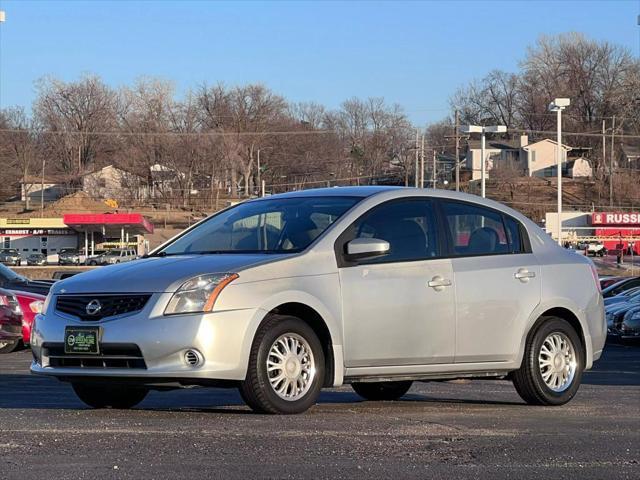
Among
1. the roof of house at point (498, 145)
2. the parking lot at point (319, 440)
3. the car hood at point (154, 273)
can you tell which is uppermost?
the roof of house at point (498, 145)

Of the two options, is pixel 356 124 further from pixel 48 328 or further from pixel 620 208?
pixel 48 328

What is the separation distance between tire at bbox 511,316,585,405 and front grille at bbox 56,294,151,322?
3.38 meters

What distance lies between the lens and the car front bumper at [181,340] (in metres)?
7.30

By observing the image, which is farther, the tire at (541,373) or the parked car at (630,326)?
the parked car at (630,326)

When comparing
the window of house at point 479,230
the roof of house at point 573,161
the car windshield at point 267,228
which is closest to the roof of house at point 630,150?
the roof of house at point 573,161

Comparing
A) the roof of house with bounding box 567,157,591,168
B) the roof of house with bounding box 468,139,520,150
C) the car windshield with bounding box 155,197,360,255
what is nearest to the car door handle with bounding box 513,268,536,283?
the car windshield with bounding box 155,197,360,255

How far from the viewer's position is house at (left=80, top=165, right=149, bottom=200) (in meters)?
98.8

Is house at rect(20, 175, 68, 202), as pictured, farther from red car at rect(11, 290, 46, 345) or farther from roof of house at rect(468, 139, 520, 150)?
red car at rect(11, 290, 46, 345)

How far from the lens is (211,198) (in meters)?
94.4

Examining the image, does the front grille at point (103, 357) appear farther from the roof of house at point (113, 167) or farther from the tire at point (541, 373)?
the roof of house at point (113, 167)

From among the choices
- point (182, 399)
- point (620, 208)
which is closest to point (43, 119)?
point (620, 208)

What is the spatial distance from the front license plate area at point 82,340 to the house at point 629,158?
376 ft

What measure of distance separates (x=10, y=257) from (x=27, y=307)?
66275mm

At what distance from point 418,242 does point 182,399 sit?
7.84ft
